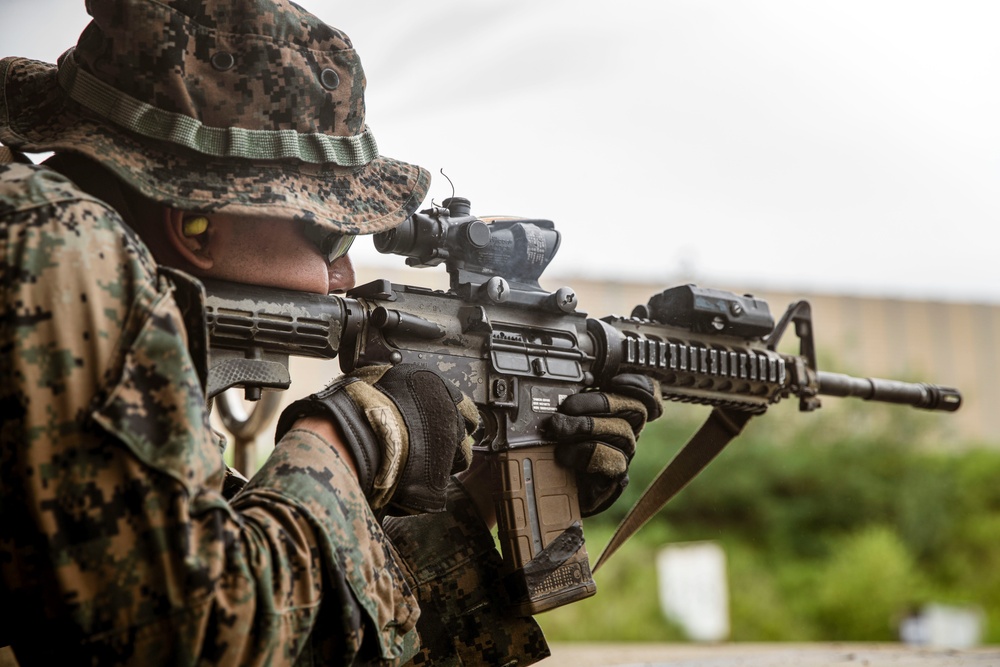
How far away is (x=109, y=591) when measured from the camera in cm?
100

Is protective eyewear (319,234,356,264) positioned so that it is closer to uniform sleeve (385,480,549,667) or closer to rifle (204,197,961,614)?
rifle (204,197,961,614)

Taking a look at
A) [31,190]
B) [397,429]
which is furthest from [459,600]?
[31,190]

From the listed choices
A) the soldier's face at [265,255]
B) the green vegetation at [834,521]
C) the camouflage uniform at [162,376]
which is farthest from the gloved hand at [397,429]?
the green vegetation at [834,521]

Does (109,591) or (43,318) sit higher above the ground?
(43,318)

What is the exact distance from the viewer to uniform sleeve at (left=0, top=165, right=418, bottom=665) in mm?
996

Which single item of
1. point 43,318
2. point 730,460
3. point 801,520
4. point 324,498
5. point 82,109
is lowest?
point 801,520

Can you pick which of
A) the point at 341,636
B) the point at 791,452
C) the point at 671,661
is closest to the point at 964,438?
the point at 791,452

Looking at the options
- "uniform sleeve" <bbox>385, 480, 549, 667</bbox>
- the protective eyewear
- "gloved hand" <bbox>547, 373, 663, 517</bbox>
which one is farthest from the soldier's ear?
"gloved hand" <bbox>547, 373, 663, 517</bbox>

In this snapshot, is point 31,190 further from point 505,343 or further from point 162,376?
point 505,343

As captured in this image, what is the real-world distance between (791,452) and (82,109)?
7.64 metres

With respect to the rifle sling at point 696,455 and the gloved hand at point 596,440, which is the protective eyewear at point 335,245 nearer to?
the gloved hand at point 596,440

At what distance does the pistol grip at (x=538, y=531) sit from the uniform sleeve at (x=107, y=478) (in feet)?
2.78

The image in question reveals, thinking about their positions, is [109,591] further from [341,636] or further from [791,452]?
[791,452]

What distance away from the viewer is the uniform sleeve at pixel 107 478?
3.27ft
